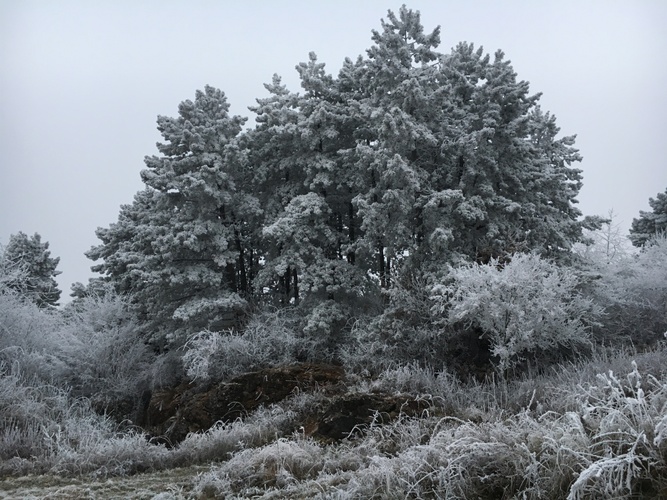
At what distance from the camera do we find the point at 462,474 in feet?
17.1

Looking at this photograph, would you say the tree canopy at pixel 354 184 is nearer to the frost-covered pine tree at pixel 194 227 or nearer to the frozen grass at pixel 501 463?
the frost-covered pine tree at pixel 194 227

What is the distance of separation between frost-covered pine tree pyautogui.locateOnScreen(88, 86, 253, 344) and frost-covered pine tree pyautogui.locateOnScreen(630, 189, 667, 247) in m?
23.1

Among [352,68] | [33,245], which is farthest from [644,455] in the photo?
[33,245]

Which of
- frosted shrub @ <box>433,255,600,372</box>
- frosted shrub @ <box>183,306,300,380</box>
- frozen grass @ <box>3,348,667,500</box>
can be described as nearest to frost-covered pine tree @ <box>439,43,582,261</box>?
frosted shrub @ <box>433,255,600,372</box>

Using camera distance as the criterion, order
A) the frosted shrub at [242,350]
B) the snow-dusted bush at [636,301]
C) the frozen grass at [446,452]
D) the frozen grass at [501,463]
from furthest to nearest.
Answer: the frosted shrub at [242,350] → the snow-dusted bush at [636,301] → the frozen grass at [446,452] → the frozen grass at [501,463]

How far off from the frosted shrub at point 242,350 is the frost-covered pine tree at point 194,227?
189 cm

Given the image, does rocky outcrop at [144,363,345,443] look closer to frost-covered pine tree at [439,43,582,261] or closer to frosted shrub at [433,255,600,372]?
frosted shrub at [433,255,600,372]

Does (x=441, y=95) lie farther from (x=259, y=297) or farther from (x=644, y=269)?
(x=259, y=297)

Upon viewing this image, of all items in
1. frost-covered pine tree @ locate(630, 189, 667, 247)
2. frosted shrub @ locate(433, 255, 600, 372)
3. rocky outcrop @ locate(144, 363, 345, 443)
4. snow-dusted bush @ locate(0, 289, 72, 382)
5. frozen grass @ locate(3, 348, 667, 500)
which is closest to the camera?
frozen grass @ locate(3, 348, 667, 500)

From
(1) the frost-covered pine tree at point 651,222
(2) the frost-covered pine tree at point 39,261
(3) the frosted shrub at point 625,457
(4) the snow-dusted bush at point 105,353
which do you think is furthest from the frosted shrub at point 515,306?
(2) the frost-covered pine tree at point 39,261

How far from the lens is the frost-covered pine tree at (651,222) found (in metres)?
31.5

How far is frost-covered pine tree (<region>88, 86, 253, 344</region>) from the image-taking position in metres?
19.2

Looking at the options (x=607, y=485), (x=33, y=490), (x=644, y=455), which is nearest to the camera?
(x=607, y=485)

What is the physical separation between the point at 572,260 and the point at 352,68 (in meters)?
11.2
